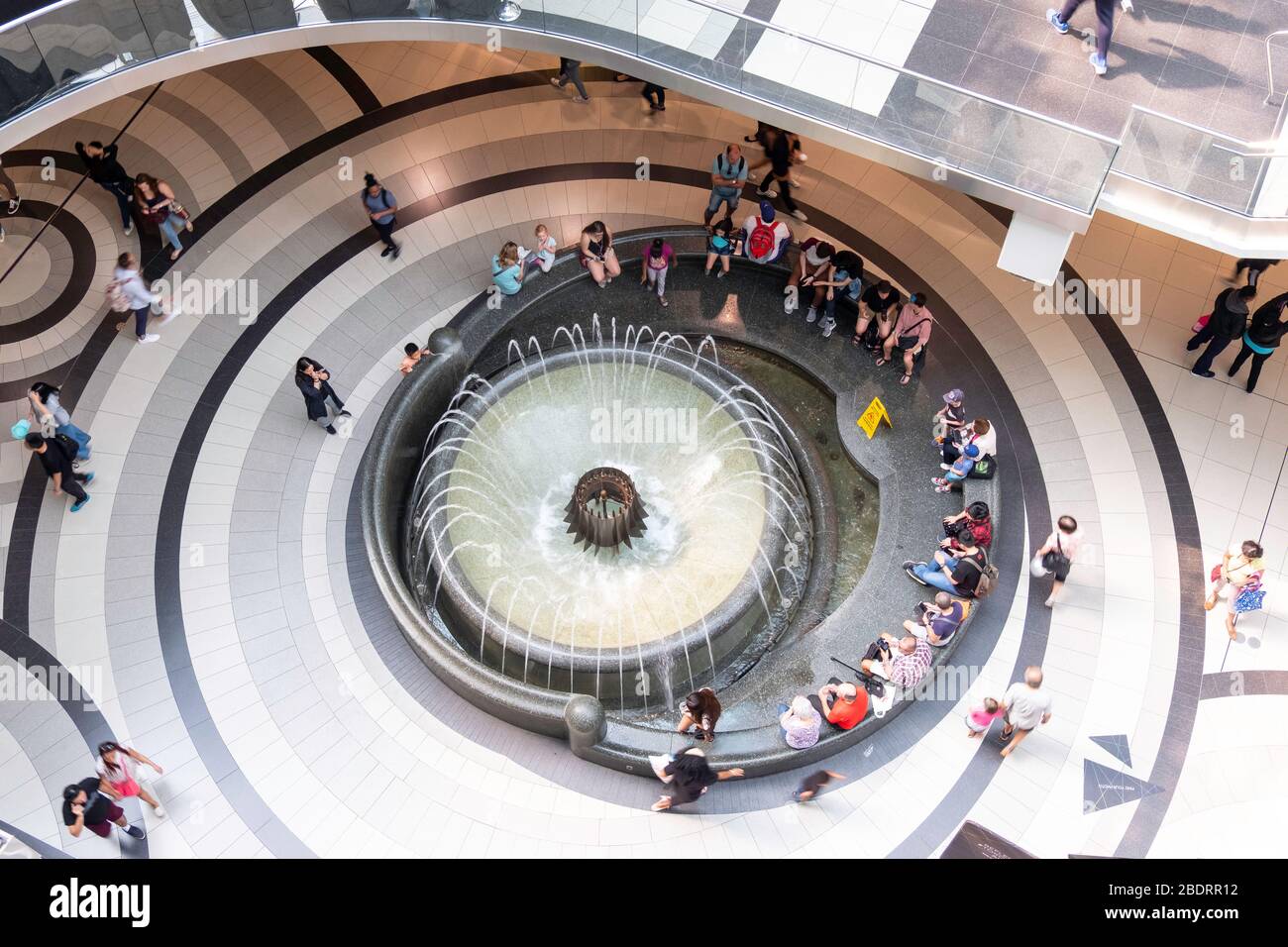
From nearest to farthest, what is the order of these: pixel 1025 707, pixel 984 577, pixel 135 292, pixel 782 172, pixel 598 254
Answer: pixel 1025 707, pixel 984 577, pixel 135 292, pixel 598 254, pixel 782 172

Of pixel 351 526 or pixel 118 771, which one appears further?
pixel 351 526

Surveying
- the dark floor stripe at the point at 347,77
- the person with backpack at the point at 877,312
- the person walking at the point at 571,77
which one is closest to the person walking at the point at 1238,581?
the person with backpack at the point at 877,312

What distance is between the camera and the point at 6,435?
1381cm

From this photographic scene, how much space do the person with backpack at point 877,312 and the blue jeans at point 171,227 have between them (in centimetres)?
962

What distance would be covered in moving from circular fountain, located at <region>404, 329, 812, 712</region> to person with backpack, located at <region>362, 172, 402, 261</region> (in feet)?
7.80

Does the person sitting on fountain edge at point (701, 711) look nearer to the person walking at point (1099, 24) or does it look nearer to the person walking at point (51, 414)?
the person walking at point (51, 414)

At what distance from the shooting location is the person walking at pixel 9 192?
51.8 ft

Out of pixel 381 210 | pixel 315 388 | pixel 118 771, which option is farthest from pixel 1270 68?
pixel 118 771

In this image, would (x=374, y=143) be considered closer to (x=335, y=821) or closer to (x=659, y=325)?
(x=659, y=325)

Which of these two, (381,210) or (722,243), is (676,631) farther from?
(381,210)

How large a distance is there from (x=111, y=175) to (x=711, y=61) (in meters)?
8.78

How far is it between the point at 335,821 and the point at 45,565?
497 centimetres

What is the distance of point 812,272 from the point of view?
14.7m

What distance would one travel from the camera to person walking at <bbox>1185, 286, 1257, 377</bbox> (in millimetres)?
13492
